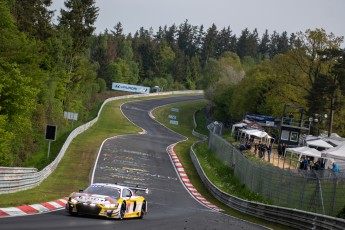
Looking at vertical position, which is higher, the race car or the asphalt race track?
the race car

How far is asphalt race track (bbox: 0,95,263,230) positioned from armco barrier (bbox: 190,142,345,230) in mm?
1612

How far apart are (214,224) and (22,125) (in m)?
31.5

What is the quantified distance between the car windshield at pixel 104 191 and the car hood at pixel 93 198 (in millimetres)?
500

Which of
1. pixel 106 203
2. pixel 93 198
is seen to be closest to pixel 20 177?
pixel 93 198

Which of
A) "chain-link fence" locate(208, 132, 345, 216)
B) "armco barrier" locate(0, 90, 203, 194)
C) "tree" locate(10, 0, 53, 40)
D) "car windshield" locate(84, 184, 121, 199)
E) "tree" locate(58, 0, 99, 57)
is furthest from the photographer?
"tree" locate(58, 0, 99, 57)

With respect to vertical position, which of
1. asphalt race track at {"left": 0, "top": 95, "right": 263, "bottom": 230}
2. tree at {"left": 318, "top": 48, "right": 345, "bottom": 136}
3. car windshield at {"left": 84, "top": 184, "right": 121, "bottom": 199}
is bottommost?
asphalt race track at {"left": 0, "top": 95, "right": 263, "bottom": 230}

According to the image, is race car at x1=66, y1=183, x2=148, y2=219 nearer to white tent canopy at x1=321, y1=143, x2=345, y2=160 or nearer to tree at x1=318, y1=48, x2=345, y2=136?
white tent canopy at x1=321, y1=143, x2=345, y2=160

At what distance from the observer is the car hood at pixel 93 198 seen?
66.7ft

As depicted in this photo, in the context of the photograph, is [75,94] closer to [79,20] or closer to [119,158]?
[79,20]

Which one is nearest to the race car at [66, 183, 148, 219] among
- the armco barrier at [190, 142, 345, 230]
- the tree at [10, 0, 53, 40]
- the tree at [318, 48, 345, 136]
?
the armco barrier at [190, 142, 345, 230]

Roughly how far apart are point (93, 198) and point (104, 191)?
1318mm

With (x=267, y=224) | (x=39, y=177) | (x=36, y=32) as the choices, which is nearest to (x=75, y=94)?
(x=36, y=32)

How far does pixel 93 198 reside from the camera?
20609 millimetres

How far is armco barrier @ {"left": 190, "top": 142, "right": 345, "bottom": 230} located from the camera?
→ 2176 cm
